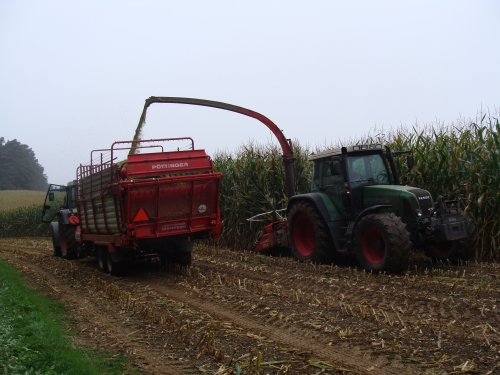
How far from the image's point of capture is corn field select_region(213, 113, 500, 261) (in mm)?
9984

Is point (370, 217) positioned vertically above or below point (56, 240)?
above

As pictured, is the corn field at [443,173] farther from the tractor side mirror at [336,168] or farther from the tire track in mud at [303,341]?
the tire track in mud at [303,341]

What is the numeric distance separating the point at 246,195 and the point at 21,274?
5.87 meters

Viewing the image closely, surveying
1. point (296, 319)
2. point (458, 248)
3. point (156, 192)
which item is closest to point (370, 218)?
point (458, 248)

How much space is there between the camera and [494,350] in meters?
4.62

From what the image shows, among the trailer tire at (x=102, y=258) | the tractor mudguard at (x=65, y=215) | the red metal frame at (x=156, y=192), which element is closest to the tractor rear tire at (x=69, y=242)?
the tractor mudguard at (x=65, y=215)

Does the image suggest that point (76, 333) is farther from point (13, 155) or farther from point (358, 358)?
point (13, 155)

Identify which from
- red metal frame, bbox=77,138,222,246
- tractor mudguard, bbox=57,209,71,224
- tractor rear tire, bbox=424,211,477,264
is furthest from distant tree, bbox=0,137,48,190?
tractor rear tire, bbox=424,211,477,264

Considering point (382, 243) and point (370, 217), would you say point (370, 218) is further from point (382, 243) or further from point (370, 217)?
point (382, 243)

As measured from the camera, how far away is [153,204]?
9.73 m

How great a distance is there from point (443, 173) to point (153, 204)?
5.75m

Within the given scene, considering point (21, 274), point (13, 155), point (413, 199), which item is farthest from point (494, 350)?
point (13, 155)

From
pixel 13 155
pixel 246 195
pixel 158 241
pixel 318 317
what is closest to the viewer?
pixel 318 317

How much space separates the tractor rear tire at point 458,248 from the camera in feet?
29.5
